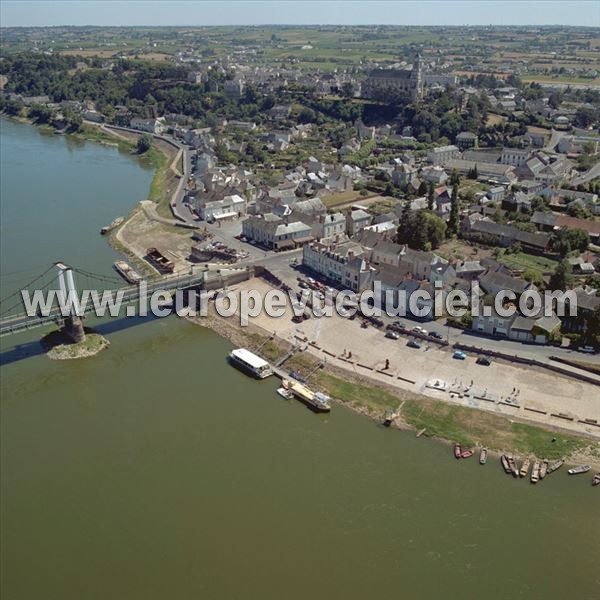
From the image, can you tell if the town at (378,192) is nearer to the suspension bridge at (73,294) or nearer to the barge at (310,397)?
the suspension bridge at (73,294)

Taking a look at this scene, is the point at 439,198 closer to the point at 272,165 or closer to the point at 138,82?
the point at 272,165

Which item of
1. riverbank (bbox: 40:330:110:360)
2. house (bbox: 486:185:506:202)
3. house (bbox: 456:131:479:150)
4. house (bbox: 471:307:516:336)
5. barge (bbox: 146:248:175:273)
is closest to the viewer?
riverbank (bbox: 40:330:110:360)

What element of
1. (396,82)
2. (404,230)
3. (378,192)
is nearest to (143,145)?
(378,192)

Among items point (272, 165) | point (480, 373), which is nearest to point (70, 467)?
point (480, 373)

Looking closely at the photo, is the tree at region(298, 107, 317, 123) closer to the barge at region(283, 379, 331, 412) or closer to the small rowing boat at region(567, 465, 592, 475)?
the barge at region(283, 379, 331, 412)

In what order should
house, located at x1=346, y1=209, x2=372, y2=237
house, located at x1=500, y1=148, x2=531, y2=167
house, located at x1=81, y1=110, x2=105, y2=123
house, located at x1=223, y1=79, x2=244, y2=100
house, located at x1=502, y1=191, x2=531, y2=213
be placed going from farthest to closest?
house, located at x1=223, y1=79, x2=244, y2=100
house, located at x1=81, y1=110, x2=105, y2=123
house, located at x1=500, y1=148, x2=531, y2=167
house, located at x1=502, y1=191, x2=531, y2=213
house, located at x1=346, y1=209, x2=372, y2=237

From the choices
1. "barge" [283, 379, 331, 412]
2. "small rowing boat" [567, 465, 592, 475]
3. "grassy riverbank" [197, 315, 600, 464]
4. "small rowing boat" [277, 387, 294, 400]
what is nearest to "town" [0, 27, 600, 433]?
"grassy riverbank" [197, 315, 600, 464]
